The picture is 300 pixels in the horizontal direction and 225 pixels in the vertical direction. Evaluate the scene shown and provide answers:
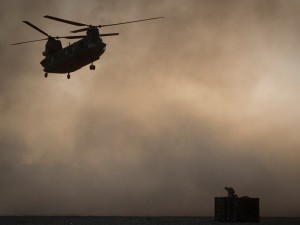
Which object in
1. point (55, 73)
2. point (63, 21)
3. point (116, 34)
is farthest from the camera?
point (55, 73)

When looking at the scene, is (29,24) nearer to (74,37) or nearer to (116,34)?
(74,37)

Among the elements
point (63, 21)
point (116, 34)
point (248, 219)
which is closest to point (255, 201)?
point (248, 219)

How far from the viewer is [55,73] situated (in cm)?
5644

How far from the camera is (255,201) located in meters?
59.1

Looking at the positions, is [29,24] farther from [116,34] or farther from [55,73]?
[116,34]

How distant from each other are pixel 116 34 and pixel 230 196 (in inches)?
955

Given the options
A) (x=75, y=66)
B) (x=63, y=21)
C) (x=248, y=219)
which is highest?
(x=63, y=21)

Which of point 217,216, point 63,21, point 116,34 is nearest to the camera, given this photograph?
point 63,21

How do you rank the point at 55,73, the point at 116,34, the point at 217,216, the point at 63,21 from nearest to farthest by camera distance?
the point at 63,21 → the point at 116,34 → the point at 55,73 → the point at 217,216

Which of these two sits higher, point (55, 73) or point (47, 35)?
point (47, 35)

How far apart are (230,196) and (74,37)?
87.7ft

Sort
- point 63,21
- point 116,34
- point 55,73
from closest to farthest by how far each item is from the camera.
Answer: point 63,21, point 116,34, point 55,73

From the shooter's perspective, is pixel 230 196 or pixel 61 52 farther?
pixel 230 196

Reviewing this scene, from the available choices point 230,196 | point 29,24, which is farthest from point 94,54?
point 230,196
